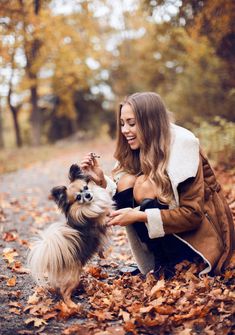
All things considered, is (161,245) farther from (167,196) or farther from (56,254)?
(56,254)

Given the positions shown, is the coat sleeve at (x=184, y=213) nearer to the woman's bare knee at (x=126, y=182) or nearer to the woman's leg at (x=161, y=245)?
the woman's leg at (x=161, y=245)

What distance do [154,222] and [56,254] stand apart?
0.76 m

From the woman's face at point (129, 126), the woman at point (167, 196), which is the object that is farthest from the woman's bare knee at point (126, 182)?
the woman's face at point (129, 126)

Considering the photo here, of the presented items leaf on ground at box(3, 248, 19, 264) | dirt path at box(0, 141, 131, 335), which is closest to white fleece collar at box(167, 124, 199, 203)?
dirt path at box(0, 141, 131, 335)

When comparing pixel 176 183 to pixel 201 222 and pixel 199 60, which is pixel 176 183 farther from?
pixel 199 60

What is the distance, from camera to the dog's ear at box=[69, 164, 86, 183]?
128 inches

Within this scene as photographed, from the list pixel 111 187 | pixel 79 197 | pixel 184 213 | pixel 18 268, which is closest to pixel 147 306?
pixel 184 213

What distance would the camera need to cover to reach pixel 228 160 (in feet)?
24.4

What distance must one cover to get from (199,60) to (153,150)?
8.26 meters

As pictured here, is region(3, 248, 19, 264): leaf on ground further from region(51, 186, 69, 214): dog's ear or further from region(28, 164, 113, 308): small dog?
region(51, 186, 69, 214): dog's ear

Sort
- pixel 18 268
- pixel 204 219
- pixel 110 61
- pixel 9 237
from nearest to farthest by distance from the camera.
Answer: pixel 204 219 < pixel 18 268 < pixel 9 237 < pixel 110 61

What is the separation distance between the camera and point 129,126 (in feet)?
11.3

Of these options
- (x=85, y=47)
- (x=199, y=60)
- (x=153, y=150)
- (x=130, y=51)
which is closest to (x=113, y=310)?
(x=153, y=150)

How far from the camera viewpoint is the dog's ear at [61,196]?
3.06 m
